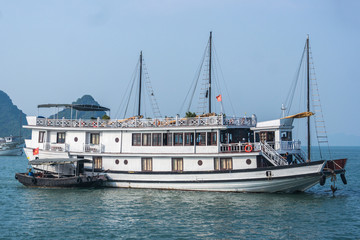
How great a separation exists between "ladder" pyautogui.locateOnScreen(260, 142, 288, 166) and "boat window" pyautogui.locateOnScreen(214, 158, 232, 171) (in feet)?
7.97

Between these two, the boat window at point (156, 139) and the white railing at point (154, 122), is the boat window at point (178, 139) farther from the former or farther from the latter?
the boat window at point (156, 139)

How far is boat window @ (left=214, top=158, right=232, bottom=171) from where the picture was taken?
2433 cm

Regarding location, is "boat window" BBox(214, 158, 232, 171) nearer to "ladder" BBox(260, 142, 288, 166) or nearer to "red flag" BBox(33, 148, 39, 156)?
"ladder" BBox(260, 142, 288, 166)

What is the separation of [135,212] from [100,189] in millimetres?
7896

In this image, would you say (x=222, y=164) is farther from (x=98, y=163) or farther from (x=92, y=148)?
(x=92, y=148)

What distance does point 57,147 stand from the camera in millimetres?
28469

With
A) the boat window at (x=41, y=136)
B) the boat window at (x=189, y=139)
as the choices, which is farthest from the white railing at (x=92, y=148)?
the boat window at (x=189, y=139)

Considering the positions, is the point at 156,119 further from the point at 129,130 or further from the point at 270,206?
the point at 270,206

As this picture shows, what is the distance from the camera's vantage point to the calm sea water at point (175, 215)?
15766 millimetres

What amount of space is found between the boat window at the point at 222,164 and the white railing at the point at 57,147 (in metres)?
12.3

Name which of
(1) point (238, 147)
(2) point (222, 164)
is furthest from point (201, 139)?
(1) point (238, 147)

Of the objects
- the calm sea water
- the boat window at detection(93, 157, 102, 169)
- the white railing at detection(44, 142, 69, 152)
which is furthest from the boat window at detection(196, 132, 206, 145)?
the white railing at detection(44, 142, 69, 152)

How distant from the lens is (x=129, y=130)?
88.4 ft

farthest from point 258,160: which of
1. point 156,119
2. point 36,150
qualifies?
point 36,150
